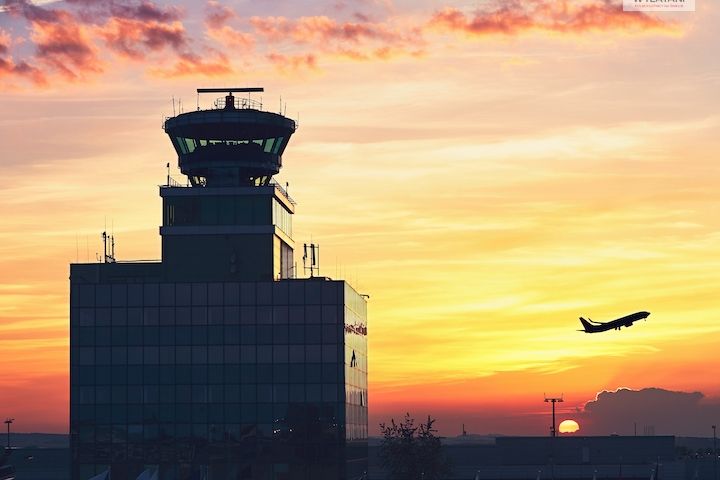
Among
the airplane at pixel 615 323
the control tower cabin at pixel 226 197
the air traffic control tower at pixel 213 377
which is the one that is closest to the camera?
the airplane at pixel 615 323

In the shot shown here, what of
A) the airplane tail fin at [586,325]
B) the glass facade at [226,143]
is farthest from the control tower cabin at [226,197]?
the airplane tail fin at [586,325]

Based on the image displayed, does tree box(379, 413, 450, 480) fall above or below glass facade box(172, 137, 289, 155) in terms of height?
below

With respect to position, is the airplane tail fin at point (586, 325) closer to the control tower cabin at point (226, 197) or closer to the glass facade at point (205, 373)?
the glass facade at point (205, 373)

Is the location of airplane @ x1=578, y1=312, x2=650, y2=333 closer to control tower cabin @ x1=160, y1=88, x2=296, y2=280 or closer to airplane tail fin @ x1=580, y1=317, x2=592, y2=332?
airplane tail fin @ x1=580, y1=317, x2=592, y2=332

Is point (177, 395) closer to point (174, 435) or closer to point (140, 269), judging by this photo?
point (174, 435)

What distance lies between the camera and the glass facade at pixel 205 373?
160 meters

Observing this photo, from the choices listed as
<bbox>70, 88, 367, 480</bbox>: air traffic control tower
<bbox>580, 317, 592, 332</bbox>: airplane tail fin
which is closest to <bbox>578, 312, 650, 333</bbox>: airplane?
<bbox>580, 317, 592, 332</bbox>: airplane tail fin

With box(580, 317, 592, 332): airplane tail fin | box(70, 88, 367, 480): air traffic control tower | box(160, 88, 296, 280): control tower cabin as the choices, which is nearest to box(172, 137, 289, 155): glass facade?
box(160, 88, 296, 280): control tower cabin

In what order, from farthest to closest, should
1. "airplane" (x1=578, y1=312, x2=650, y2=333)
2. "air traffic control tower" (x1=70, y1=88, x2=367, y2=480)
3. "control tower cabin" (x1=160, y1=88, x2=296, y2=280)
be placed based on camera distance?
1. "control tower cabin" (x1=160, y1=88, x2=296, y2=280)
2. "air traffic control tower" (x1=70, y1=88, x2=367, y2=480)
3. "airplane" (x1=578, y1=312, x2=650, y2=333)

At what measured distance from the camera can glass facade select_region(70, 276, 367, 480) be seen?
523 feet

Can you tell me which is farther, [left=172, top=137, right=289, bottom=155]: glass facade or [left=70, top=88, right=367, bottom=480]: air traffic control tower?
[left=172, top=137, right=289, bottom=155]: glass facade

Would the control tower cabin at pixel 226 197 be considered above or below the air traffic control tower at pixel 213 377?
above

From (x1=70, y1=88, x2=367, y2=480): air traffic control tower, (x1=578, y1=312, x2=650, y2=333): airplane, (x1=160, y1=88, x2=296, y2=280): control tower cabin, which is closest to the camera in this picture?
(x1=578, y1=312, x2=650, y2=333): airplane

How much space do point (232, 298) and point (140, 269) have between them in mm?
13721
